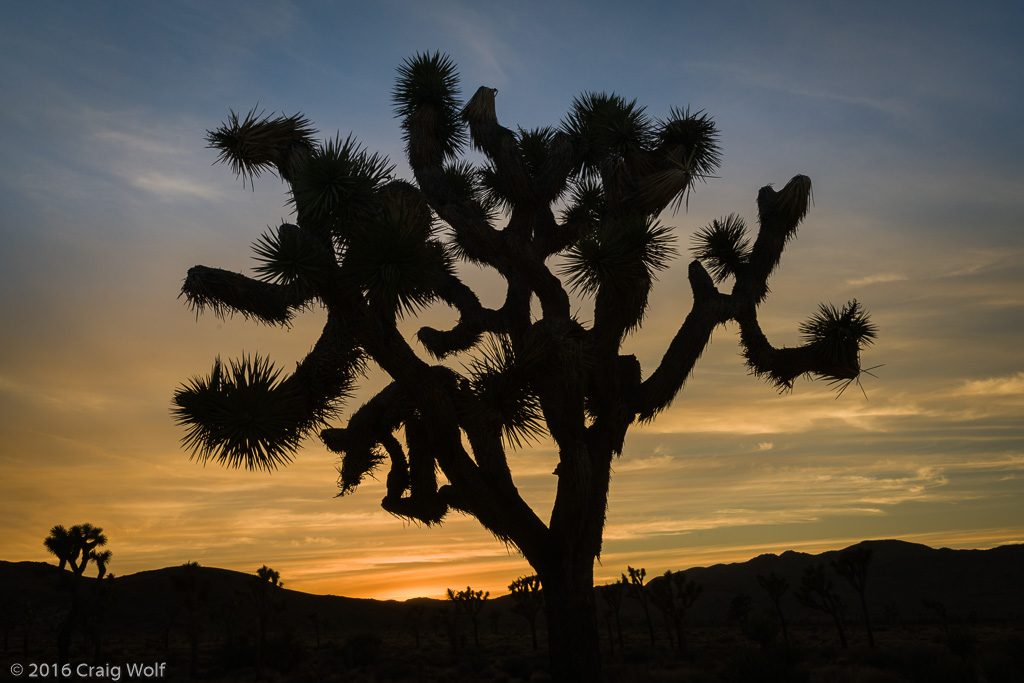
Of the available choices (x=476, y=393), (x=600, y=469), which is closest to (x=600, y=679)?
(x=600, y=469)

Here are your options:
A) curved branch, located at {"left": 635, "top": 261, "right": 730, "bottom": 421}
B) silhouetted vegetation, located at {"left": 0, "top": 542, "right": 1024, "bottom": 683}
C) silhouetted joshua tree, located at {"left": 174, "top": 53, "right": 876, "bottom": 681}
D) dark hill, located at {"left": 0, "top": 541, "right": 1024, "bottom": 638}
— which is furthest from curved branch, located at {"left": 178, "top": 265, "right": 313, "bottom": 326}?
dark hill, located at {"left": 0, "top": 541, "right": 1024, "bottom": 638}

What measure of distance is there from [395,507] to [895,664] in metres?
17.0

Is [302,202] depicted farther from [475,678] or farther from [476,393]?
[475,678]

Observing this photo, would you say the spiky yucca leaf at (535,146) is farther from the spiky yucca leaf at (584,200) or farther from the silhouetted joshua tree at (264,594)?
the silhouetted joshua tree at (264,594)

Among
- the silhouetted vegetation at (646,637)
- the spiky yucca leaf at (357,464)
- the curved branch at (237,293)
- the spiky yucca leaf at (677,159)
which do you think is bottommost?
the silhouetted vegetation at (646,637)

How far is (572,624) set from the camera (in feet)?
28.0

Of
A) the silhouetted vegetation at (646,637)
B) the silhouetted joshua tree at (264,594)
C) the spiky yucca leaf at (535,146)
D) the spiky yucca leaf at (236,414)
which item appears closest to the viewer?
the spiky yucca leaf at (236,414)

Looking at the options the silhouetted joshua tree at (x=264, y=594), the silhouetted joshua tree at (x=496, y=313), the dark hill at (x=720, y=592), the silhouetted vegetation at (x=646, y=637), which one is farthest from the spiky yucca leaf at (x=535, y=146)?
the dark hill at (x=720, y=592)

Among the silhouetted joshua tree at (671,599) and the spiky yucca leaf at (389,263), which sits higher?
the spiky yucca leaf at (389,263)

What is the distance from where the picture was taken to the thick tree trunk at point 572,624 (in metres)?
8.40

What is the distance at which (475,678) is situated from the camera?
73.9ft

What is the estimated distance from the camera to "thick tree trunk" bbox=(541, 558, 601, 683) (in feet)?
27.6

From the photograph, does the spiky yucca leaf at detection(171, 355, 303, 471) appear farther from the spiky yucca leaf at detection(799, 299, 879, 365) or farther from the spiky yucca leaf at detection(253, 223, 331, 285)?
the spiky yucca leaf at detection(799, 299, 879, 365)

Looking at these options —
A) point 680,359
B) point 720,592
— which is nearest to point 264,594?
point 680,359
